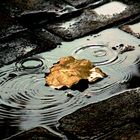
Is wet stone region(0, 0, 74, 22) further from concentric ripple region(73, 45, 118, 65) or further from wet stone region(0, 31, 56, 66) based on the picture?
concentric ripple region(73, 45, 118, 65)

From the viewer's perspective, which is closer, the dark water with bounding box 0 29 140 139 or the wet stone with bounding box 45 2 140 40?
the dark water with bounding box 0 29 140 139

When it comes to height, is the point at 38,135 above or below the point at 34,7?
below

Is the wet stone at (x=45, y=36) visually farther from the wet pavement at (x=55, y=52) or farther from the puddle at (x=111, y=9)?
the puddle at (x=111, y=9)

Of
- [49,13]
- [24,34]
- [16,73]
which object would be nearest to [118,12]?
[49,13]

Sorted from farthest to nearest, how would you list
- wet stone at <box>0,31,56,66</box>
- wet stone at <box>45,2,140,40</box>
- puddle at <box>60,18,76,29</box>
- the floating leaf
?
puddle at <box>60,18,76,29</box> → wet stone at <box>45,2,140,40</box> → wet stone at <box>0,31,56,66</box> → the floating leaf

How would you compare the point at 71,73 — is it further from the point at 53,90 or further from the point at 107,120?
the point at 107,120

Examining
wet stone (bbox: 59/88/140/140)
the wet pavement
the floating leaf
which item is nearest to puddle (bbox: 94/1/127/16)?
the wet pavement

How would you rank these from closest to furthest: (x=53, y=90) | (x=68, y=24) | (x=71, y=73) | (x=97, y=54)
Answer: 1. (x=53, y=90)
2. (x=71, y=73)
3. (x=97, y=54)
4. (x=68, y=24)

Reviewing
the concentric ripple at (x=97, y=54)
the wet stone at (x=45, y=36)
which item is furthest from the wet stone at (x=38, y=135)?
the wet stone at (x=45, y=36)

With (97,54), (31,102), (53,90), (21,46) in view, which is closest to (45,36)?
(21,46)
